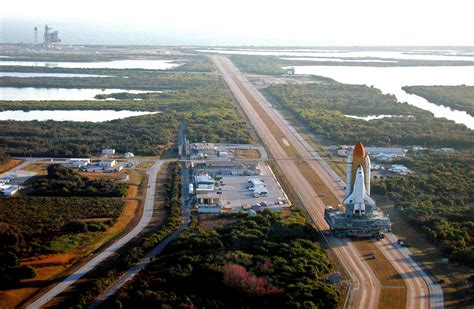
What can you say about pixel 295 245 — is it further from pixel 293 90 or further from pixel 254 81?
pixel 254 81

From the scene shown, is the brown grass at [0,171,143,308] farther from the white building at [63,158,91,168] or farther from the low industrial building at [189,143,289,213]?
the white building at [63,158,91,168]

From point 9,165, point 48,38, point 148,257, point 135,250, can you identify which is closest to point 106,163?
point 9,165

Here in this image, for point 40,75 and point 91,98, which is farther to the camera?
point 40,75

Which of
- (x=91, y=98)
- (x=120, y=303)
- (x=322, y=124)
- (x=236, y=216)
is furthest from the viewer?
(x=91, y=98)

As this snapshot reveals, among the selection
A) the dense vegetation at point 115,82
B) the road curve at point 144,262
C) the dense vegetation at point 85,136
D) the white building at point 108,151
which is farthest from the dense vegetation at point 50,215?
the dense vegetation at point 115,82

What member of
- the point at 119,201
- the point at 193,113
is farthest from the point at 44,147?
the point at 193,113

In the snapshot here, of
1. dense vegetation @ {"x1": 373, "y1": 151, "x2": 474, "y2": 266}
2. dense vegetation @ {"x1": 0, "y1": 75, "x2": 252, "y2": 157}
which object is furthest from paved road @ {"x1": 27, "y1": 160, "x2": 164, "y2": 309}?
dense vegetation @ {"x1": 373, "y1": 151, "x2": 474, "y2": 266}

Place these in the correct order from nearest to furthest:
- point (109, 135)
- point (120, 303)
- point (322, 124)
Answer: point (120, 303) < point (109, 135) < point (322, 124)
